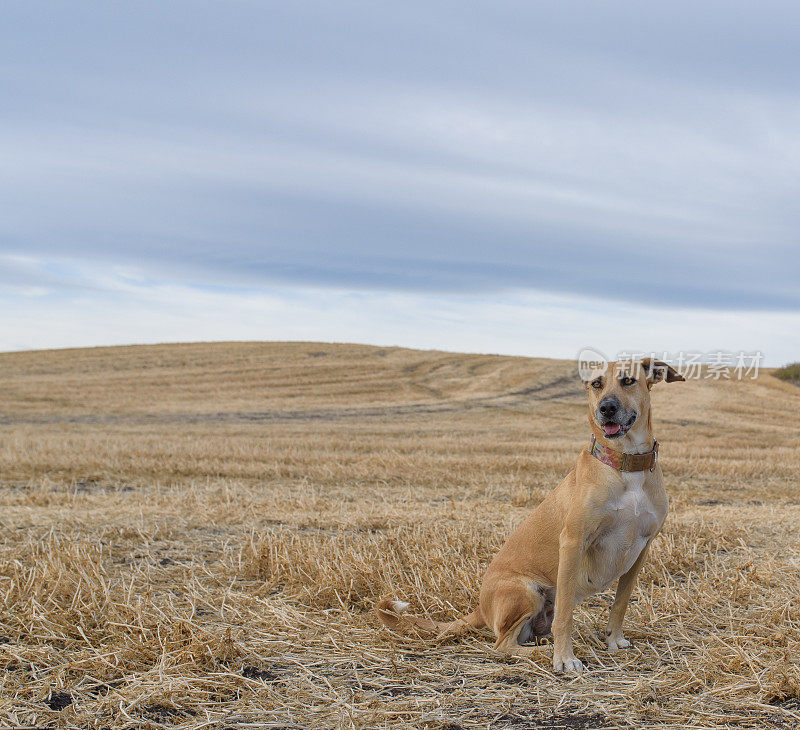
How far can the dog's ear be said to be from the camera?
15.2ft

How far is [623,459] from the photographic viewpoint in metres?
4.46

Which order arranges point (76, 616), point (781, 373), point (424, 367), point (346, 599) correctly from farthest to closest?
1. point (424, 367)
2. point (781, 373)
3. point (346, 599)
4. point (76, 616)

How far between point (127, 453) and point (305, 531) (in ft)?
27.8

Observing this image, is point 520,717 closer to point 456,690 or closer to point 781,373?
point 456,690

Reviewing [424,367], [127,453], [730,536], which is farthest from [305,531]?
[424,367]

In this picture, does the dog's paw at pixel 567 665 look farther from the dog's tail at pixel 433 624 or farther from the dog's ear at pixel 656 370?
the dog's ear at pixel 656 370

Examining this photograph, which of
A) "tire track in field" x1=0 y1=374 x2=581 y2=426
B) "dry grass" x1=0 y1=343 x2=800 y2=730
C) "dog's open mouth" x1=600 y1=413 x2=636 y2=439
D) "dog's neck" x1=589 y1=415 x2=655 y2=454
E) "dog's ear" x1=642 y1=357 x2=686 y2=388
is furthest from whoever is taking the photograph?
"tire track in field" x1=0 y1=374 x2=581 y2=426

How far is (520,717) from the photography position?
3891 millimetres

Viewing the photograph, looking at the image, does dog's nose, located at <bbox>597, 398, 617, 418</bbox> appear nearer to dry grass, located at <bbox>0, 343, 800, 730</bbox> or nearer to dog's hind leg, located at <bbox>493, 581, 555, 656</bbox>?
dog's hind leg, located at <bbox>493, 581, 555, 656</bbox>

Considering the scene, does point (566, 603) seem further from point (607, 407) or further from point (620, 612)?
point (607, 407)

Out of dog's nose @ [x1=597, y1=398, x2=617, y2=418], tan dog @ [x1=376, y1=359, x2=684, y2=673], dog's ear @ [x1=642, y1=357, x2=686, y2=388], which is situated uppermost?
dog's ear @ [x1=642, y1=357, x2=686, y2=388]

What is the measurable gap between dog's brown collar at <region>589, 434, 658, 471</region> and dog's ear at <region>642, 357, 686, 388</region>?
420 mm

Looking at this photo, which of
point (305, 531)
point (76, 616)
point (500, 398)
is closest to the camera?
point (76, 616)

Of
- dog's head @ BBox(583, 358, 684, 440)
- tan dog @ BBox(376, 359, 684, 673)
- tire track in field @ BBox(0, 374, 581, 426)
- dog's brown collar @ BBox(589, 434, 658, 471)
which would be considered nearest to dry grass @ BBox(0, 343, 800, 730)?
tan dog @ BBox(376, 359, 684, 673)
